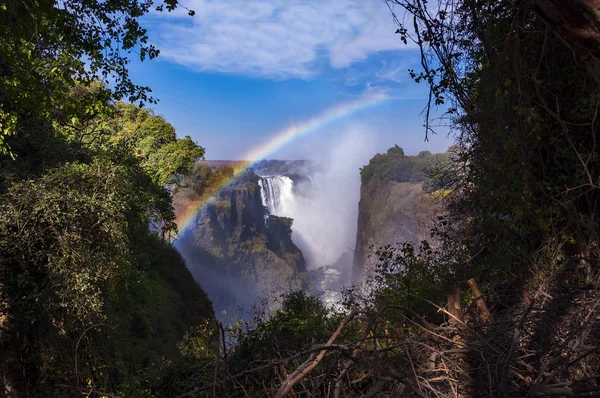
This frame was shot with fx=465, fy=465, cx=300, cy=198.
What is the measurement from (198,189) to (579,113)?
132ft

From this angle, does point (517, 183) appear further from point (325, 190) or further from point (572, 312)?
point (325, 190)

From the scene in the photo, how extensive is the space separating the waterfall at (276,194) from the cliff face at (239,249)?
2.70m

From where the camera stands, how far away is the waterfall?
66.6m

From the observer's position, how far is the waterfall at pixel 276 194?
66.6 metres

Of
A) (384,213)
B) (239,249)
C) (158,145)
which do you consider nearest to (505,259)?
(158,145)

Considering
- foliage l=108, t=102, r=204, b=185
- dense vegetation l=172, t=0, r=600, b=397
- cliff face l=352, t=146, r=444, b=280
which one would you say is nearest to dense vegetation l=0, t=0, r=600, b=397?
dense vegetation l=172, t=0, r=600, b=397

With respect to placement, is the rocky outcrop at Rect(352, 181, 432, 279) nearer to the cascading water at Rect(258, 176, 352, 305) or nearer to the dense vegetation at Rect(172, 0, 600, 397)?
the cascading water at Rect(258, 176, 352, 305)

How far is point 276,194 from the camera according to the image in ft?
233

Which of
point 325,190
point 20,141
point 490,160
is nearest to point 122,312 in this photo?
point 20,141

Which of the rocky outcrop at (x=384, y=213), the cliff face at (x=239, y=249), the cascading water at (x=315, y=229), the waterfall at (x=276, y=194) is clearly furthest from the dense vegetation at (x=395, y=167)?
the cascading water at (x=315, y=229)

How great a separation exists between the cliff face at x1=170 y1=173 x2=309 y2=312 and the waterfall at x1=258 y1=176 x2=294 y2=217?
270cm

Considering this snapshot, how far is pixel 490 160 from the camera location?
5.89m

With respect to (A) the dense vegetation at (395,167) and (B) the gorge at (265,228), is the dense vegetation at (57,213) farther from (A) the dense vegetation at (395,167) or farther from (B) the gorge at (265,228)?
(A) the dense vegetation at (395,167)

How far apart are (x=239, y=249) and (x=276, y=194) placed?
1475 cm
